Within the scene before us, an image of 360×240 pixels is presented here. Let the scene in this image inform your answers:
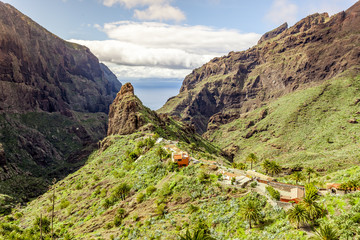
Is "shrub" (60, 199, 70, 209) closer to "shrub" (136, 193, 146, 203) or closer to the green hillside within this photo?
"shrub" (136, 193, 146, 203)

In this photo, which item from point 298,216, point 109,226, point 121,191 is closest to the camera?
point 298,216

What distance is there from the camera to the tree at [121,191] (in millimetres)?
52375

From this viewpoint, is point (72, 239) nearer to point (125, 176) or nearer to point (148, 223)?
point (148, 223)

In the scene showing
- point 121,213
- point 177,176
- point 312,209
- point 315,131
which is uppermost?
point 312,209

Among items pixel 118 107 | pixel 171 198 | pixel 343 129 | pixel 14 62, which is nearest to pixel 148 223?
pixel 171 198

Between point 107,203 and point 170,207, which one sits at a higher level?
point 170,207

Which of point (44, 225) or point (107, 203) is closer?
point (107, 203)

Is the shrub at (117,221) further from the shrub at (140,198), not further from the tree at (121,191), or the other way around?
the tree at (121,191)

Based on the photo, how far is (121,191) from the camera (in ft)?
172

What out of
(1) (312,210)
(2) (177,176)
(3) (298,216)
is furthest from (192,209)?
(1) (312,210)

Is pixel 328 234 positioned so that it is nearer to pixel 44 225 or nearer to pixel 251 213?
pixel 251 213

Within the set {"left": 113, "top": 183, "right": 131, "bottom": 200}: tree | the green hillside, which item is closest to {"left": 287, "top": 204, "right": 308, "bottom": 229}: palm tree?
{"left": 113, "top": 183, "right": 131, "bottom": 200}: tree

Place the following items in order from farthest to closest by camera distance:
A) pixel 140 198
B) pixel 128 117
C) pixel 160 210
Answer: pixel 128 117 → pixel 140 198 → pixel 160 210

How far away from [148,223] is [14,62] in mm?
205918
